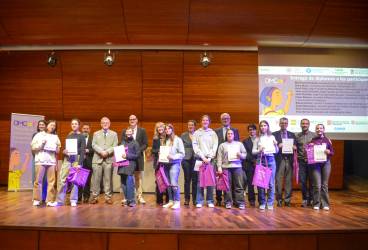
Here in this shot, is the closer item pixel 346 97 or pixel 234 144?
pixel 234 144

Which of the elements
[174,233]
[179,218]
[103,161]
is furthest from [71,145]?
[174,233]

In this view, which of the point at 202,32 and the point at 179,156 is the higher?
the point at 202,32

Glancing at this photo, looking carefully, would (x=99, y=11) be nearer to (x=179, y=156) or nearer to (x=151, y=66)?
(x=151, y=66)

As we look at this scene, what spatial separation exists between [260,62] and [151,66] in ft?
8.61

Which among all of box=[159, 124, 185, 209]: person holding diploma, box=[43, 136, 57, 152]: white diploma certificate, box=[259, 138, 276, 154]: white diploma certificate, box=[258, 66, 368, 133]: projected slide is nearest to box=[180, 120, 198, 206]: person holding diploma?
box=[159, 124, 185, 209]: person holding diploma

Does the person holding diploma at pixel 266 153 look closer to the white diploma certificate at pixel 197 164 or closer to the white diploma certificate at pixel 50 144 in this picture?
the white diploma certificate at pixel 197 164

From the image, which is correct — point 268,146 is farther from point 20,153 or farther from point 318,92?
point 20,153

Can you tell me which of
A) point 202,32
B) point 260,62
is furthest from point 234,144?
point 260,62

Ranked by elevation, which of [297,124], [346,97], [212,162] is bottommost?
[212,162]

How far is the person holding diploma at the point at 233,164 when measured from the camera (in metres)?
5.94

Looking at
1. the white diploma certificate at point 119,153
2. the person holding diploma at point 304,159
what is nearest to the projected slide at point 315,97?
the person holding diploma at point 304,159

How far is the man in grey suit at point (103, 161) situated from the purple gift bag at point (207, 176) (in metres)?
1.59

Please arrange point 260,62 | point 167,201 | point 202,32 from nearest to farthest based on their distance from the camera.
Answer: point 167,201 → point 202,32 → point 260,62

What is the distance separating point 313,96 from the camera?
28.4 ft
